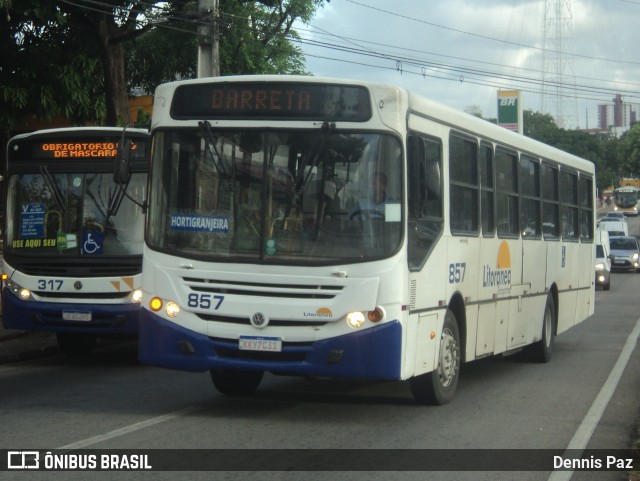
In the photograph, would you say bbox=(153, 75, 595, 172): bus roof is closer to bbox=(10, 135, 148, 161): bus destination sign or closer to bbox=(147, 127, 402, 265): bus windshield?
bbox=(147, 127, 402, 265): bus windshield

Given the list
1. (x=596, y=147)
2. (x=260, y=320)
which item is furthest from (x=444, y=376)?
(x=596, y=147)

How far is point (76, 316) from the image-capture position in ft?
47.2

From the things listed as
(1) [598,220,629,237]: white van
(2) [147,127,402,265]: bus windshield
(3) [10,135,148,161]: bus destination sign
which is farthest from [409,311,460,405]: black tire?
(1) [598,220,629,237]: white van

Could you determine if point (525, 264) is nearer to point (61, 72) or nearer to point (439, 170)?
point (439, 170)

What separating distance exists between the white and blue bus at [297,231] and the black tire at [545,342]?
5.19 m

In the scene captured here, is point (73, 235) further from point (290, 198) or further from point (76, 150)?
point (290, 198)

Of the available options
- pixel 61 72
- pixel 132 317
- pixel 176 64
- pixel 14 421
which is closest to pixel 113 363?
pixel 132 317

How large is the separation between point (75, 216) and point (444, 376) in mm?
5863

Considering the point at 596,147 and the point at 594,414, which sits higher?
the point at 596,147

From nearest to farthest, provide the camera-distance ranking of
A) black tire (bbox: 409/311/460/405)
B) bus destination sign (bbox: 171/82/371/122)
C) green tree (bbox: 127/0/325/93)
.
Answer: bus destination sign (bbox: 171/82/371/122)
black tire (bbox: 409/311/460/405)
green tree (bbox: 127/0/325/93)

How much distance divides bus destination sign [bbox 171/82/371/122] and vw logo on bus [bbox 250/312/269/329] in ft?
5.73

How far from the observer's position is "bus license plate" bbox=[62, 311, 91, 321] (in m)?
14.4

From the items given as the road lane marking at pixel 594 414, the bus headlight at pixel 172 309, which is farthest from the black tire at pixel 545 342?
the bus headlight at pixel 172 309

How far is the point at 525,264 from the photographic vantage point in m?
14.5
